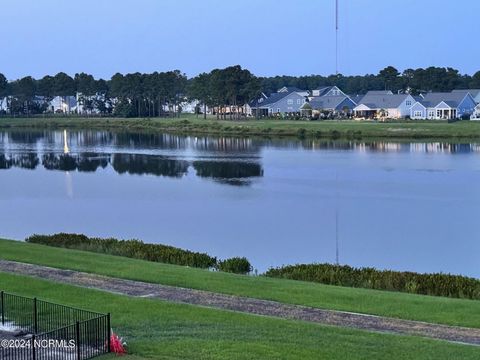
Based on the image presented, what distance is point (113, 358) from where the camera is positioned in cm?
1021

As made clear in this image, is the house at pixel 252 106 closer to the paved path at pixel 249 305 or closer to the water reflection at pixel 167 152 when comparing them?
the water reflection at pixel 167 152

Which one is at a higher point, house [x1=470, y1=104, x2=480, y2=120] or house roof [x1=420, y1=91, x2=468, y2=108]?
house roof [x1=420, y1=91, x2=468, y2=108]

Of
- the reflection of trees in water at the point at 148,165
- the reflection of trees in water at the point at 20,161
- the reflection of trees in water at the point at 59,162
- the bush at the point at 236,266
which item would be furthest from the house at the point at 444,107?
the bush at the point at 236,266

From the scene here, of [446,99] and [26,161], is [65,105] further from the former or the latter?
[26,161]

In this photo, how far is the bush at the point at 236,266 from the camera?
21.5m

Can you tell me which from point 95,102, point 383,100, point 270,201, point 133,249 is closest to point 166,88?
point 95,102

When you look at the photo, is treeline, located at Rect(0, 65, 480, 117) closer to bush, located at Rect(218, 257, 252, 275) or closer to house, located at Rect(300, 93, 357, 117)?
house, located at Rect(300, 93, 357, 117)

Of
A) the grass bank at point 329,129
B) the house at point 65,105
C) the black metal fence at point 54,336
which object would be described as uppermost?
the house at point 65,105

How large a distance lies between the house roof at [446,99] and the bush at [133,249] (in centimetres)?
9291

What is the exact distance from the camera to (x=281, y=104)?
131m

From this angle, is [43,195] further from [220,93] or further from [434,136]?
[220,93]

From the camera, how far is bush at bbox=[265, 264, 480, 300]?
59.6 feet

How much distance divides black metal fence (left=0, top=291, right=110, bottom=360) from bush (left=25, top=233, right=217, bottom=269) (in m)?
9.56

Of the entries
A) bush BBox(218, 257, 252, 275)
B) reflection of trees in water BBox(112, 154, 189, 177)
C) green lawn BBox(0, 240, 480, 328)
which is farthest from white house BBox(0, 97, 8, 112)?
green lawn BBox(0, 240, 480, 328)
